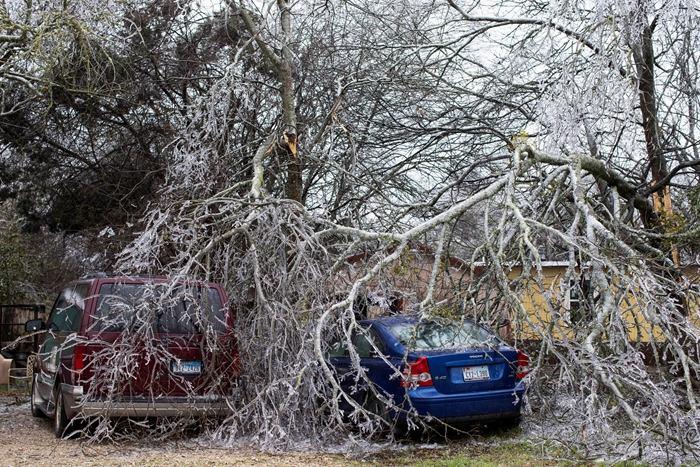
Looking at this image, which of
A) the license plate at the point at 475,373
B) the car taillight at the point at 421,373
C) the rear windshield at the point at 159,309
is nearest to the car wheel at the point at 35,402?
the rear windshield at the point at 159,309

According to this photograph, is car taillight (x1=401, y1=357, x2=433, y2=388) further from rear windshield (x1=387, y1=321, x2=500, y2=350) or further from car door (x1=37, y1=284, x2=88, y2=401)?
car door (x1=37, y1=284, x2=88, y2=401)

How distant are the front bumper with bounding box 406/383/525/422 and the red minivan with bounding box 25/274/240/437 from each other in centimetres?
202

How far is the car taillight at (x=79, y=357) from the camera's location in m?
8.40

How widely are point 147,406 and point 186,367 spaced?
0.61 m

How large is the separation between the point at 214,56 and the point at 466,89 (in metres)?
5.54

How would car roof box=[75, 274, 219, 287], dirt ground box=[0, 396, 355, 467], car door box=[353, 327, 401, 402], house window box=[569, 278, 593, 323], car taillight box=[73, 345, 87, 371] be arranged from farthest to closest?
car door box=[353, 327, 401, 402] < car taillight box=[73, 345, 87, 371] < car roof box=[75, 274, 219, 287] < house window box=[569, 278, 593, 323] < dirt ground box=[0, 396, 355, 467]

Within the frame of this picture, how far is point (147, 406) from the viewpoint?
8.29 m

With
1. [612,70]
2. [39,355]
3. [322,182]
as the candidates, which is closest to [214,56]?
[322,182]

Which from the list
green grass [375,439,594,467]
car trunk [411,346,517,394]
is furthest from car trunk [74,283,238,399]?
car trunk [411,346,517,394]

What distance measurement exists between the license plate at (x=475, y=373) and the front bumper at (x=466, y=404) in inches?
6.4

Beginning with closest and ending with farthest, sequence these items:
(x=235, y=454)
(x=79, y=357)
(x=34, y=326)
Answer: (x=235, y=454)
(x=79, y=357)
(x=34, y=326)

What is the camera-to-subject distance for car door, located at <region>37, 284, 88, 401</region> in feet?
29.1

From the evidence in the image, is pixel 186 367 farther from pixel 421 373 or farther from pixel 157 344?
pixel 421 373

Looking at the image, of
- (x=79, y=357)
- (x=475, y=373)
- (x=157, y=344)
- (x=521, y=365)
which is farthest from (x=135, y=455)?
(x=521, y=365)
